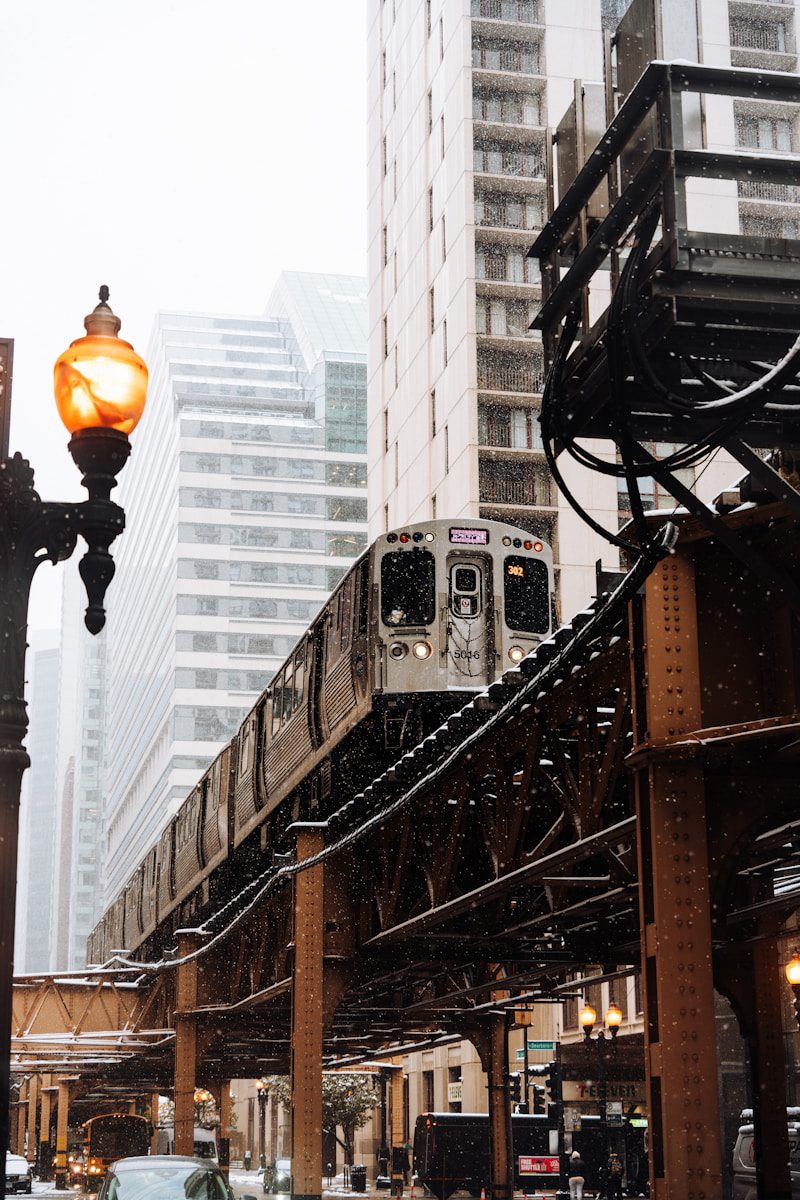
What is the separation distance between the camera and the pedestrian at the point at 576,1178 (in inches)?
1474

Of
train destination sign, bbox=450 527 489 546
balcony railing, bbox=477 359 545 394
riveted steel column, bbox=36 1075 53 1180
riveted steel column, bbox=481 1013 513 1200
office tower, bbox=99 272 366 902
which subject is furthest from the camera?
office tower, bbox=99 272 366 902

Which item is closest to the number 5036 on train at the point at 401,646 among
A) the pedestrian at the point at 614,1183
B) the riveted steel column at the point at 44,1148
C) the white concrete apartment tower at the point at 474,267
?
the pedestrian at the point at 614,1183

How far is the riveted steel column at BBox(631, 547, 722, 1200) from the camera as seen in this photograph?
10.5 metres

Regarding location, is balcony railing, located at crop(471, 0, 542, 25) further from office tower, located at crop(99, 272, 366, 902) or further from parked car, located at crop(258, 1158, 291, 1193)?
office tower, located at crop(99, 272, 366, 902)

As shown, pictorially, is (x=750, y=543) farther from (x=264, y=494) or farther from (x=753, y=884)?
(x=264, y=494)

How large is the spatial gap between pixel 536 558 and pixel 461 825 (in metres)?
6.66

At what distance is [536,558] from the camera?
23.1 m

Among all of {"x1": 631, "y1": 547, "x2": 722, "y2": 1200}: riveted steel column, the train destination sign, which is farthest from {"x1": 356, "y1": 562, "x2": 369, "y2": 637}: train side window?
{"x1": 631, "y1": 547, "x2": 722, "y2": 1200}: riveted steel column

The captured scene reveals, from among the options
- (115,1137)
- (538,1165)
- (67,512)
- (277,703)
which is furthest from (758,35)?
(67,512)

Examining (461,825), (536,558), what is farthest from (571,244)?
(536,558)

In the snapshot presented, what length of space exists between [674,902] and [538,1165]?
34.6 metres

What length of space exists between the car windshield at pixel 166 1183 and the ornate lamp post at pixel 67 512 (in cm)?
902

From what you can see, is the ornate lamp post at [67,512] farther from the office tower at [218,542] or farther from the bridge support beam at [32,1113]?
the office tower at [218,542]

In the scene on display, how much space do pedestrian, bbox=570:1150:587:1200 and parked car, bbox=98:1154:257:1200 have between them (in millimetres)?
23040
